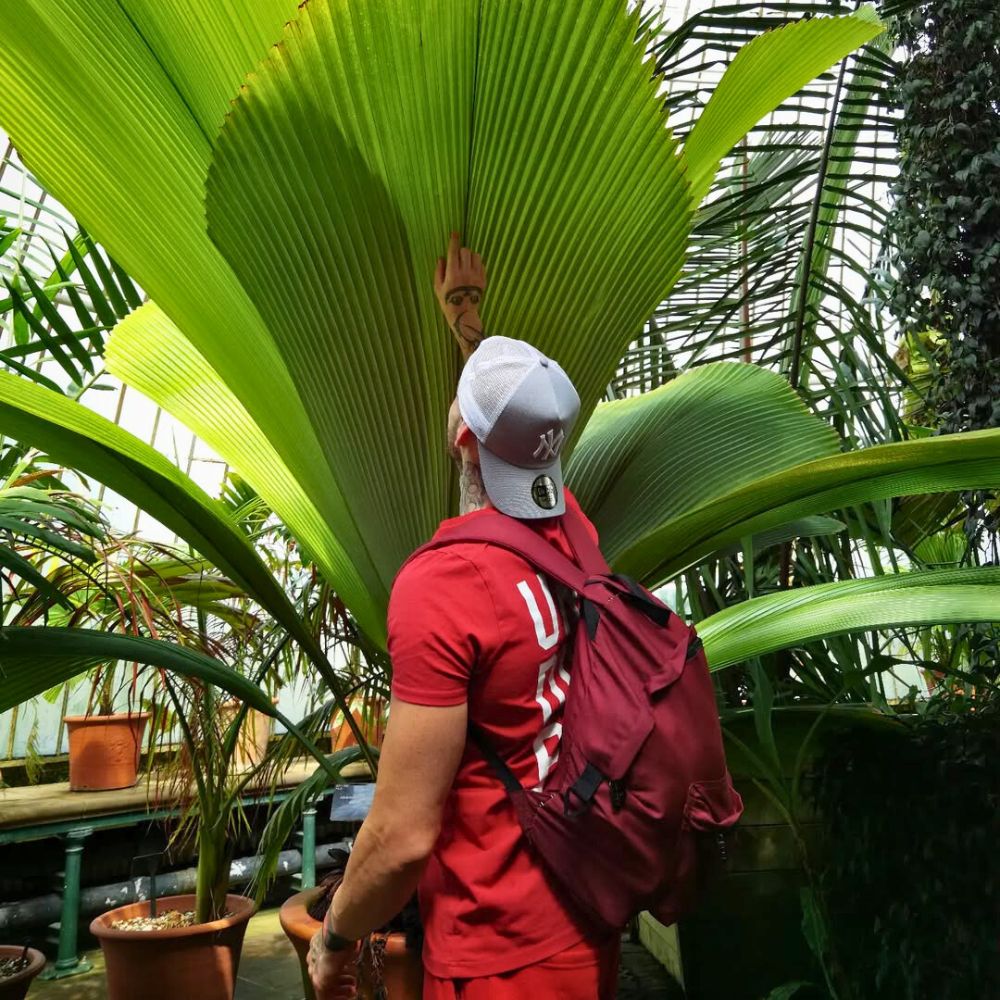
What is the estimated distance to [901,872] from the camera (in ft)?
4.64

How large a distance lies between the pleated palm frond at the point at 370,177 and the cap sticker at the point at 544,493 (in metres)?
0.32

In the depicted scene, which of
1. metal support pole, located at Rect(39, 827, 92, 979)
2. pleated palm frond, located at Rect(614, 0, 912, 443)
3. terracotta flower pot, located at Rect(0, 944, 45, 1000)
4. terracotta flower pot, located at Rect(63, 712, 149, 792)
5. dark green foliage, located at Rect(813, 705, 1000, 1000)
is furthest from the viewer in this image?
terracotta flower pot, located at Rect(63, 712, 149, 792)

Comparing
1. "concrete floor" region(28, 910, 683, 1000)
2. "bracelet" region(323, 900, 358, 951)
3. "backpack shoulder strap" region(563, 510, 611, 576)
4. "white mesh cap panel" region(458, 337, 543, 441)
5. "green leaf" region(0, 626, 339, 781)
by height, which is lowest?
"concrete floor" region(28, 910, 683, 1000)

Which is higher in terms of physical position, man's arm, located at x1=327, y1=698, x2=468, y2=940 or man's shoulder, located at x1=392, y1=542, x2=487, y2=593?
man's shoulder, located at x1=392, y1=542, x2=487, y2=593

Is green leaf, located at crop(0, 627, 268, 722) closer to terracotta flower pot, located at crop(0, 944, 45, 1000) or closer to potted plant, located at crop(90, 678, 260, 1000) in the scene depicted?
potted plant, located at crop(90, 678, 260, 1000)

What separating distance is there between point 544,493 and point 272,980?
7.20 feet

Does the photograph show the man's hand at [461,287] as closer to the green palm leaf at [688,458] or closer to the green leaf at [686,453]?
the green palm leaf at [688,458]

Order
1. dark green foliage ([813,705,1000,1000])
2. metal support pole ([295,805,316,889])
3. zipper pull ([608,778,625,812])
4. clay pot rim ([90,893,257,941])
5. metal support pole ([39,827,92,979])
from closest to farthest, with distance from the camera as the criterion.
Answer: zipper pull ([608,778,625,812]) < dark green foliage ([813,705,1000,1000]) < clay pot rim ([90,893,257,941]) < metal support pole ([39,827,92,979]) < metal support pole ([295,805,316,889])

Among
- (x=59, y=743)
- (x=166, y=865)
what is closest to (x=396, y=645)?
(x=166, y=865)

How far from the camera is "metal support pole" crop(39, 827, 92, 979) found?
2.41 meters

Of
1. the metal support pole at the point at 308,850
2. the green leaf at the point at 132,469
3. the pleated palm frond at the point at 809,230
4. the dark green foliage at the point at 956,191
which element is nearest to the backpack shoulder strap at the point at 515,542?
the green leaf at the point at 132,469

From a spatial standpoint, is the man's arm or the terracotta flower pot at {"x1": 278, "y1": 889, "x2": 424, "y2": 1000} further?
the terracotta flower pot at {"x1": 278, "y1": 889, "x2": 424, "y2": 1000}

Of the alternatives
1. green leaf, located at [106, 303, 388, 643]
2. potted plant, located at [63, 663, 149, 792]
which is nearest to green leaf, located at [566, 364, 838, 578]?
green leaf, located at [106, 303, 388, 643]

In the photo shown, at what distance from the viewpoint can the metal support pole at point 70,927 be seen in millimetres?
2414
